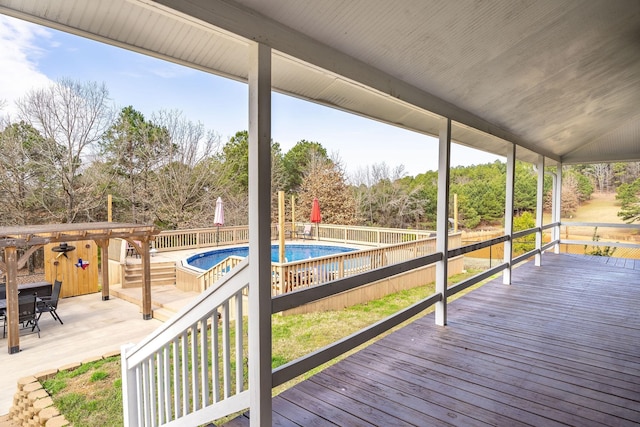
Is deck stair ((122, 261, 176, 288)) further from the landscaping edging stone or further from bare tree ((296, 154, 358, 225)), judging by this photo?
bare tree ((296, 154, 358, 225))

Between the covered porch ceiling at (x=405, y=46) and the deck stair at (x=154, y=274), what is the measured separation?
31.8ft

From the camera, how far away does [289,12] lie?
1771mm

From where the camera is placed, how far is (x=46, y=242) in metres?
7.55

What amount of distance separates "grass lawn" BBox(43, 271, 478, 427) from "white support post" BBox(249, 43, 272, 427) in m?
3.02

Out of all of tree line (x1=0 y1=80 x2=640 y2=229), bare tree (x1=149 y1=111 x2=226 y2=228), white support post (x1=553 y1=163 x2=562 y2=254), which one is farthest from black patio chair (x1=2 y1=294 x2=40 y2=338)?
white support post (x1=553 y1=163 x2=562 y2=254)

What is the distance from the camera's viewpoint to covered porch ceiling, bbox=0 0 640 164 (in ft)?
5.30

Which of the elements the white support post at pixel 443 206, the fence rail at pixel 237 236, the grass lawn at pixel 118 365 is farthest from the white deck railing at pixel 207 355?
the fence rail at pixel 237 236

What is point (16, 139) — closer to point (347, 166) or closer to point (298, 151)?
point (298, 151)

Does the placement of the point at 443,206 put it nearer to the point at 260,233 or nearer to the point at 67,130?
the point at 260,233

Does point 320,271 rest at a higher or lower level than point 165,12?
lower

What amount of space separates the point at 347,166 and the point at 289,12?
1858 cm

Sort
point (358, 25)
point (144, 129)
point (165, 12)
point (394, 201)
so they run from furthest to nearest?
point (394, 201)
point (144, 129)
point (358, 25)
point (165, 12)

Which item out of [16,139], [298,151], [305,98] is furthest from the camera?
[298,151]

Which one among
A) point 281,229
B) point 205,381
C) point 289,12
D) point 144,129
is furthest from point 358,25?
point 144,129
